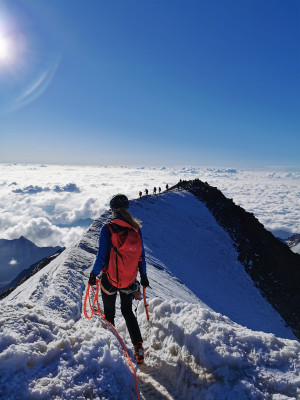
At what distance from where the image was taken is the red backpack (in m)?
4.48

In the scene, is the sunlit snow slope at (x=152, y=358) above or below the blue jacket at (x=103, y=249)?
below

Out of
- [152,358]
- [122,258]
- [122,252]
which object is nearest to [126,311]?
[152,358]

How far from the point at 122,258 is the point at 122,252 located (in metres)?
0.12

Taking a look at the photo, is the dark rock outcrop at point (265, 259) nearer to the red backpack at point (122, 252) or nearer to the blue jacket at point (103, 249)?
the red backpack at point (122, 252)

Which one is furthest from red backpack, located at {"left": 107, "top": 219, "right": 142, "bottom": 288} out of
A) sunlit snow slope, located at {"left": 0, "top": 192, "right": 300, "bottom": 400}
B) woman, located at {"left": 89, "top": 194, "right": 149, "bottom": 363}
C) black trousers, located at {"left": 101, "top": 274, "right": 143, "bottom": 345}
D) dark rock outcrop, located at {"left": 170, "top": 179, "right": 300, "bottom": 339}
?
dark rock outcrop, located at {"left": 170, "top": 179, "right": 300, "bottom": 339}

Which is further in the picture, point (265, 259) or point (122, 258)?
point (265, 259)

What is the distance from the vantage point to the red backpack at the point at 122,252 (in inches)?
176

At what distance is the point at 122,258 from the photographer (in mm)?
4523

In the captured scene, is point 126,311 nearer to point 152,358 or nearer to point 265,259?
point 152,358

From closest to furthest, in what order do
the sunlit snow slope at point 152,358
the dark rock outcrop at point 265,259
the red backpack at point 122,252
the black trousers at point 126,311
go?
the sunlit snow slope at point 152,358 < the red backpack at point 122,252 < the black trousers at point 126,311 < the dark rock outcrop at point 265,259

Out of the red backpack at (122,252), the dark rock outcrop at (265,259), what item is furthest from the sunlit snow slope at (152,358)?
the dark rock outcrop at (265,259)

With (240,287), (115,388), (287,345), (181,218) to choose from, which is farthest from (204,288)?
(115,388)

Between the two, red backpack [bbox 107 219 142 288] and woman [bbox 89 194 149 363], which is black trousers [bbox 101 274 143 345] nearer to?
woman [bbox 89 194 149 363]

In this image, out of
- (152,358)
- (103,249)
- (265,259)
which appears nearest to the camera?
(103,249)
